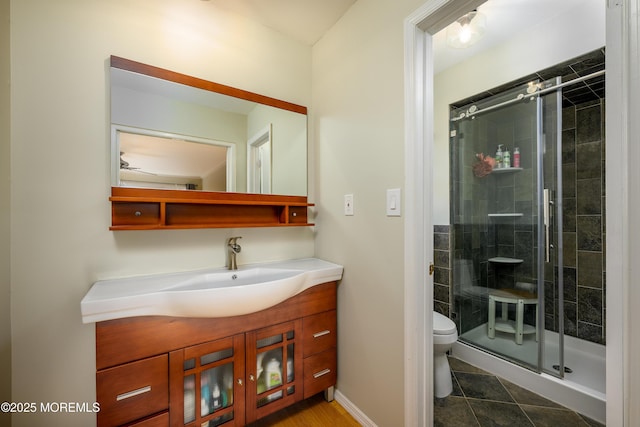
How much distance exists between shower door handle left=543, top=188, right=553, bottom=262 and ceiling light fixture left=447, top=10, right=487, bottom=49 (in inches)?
46.2

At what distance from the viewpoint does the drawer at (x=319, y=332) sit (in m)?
1.47

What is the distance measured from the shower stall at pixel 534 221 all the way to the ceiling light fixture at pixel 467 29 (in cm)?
51

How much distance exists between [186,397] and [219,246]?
0.73 metres

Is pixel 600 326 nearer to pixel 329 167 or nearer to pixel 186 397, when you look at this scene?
pixel 329 167

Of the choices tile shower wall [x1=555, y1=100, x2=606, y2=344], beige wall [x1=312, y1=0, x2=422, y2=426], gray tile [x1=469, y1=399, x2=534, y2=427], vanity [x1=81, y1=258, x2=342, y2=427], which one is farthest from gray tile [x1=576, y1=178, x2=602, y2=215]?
vanity [x1=81, y1=258, x2=342, y2=427]

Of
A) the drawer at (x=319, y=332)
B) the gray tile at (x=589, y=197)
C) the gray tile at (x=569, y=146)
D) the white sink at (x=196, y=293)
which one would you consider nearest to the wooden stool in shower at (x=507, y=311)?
the gray tile at (x=589, y=197)

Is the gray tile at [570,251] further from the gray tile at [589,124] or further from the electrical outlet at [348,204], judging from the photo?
the electrical outlet at [348,204]

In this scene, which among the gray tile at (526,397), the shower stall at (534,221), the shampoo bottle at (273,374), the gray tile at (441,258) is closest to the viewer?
the shampoo bottle at (273,374)

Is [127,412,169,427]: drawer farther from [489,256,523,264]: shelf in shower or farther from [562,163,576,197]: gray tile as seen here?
[562,163,576,197]: gray tile

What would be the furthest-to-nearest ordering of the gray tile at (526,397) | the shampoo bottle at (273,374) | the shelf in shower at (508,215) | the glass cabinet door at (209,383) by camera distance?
the shelf in shower at (508,215) → the gray tile at (526,397) → the shampoo bottle at (273,374) → the glass cabinet door at (209,383)

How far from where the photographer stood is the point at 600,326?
1964 mm

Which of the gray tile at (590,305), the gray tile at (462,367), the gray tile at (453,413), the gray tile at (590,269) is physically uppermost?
the gray tile at (590,269)

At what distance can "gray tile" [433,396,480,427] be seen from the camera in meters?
1.47

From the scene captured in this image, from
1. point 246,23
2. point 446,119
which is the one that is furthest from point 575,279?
point 246,23
